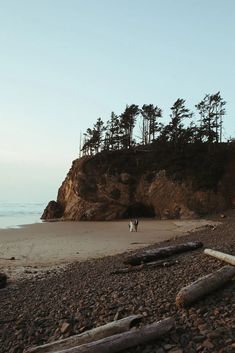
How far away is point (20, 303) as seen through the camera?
32.2 feet

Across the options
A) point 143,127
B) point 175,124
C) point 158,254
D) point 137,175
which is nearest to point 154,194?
point 137,175

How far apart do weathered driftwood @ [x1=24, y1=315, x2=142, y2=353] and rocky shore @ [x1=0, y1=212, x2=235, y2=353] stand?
19.9 inches

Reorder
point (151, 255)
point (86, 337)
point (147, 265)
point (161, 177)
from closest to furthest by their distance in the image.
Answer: point (86, 337)
point (147, 265)
point (151, 255)
point (161, 177)

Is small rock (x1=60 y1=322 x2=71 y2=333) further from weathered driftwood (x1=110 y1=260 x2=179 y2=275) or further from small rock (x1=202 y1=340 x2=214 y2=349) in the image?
weathered driftwood (x1=110 y1=260 x2=179 y2=275)

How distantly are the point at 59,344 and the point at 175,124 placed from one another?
47.8 meters

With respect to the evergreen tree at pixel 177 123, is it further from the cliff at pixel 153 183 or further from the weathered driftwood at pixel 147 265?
the weathered driftwood at pixel 147 265

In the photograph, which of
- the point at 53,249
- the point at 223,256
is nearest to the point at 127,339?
the point at 223,256

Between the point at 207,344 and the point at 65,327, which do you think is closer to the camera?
the point at 207,344

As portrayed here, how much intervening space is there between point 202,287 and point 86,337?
2587 mm

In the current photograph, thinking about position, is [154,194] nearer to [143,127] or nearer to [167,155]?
[167,155]

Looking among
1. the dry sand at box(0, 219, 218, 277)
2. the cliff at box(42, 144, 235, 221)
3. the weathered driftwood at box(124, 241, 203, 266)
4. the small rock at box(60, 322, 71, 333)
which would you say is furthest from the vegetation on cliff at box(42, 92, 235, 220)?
the small rock at box(60, 322, 71, 333)

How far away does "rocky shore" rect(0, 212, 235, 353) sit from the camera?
6.08 metres

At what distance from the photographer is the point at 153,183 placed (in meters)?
46.2

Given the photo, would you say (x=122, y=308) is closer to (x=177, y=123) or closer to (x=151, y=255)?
(x=151, y=255)
